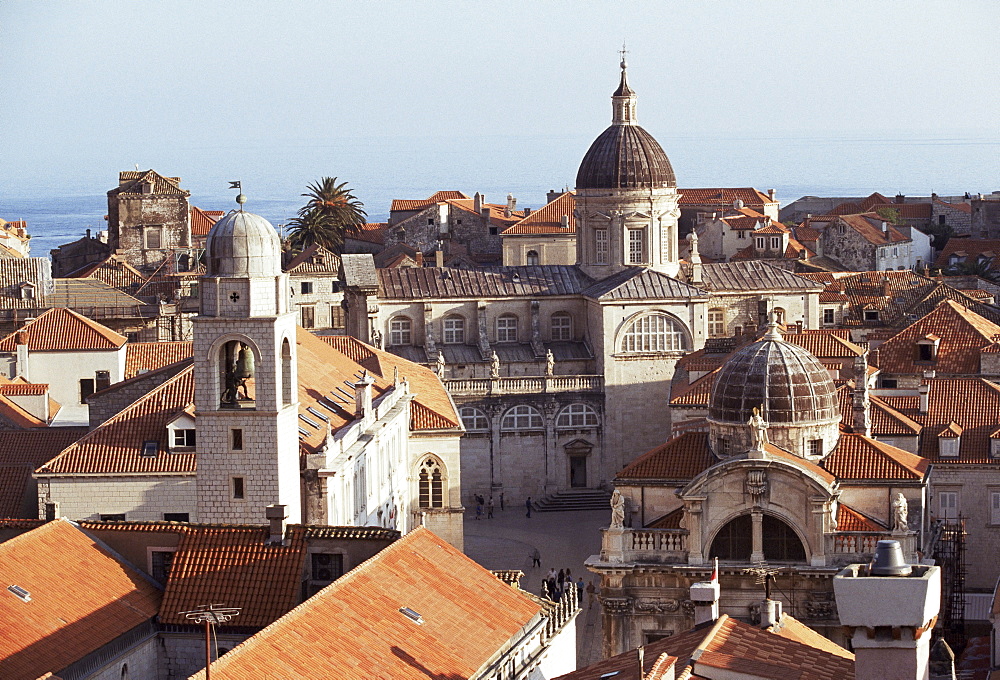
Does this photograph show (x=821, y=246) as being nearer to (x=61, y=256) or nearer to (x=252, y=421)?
(x=61, y=256)

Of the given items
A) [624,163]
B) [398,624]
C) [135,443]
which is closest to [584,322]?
A: [624,163]

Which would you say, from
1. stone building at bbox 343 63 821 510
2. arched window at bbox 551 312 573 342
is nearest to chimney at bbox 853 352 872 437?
stone building at bbox 343 63 821 510

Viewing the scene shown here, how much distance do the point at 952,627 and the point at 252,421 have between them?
18.2m

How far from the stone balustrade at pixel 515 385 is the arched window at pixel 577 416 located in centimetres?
70

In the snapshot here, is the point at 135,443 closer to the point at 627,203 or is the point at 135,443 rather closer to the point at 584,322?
the point at 584,322

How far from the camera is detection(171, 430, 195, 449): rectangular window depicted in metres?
49.1

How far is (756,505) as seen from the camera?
4909cm

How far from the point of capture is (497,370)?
82438mm

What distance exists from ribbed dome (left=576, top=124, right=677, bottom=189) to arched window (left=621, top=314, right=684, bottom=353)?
6.15 metres

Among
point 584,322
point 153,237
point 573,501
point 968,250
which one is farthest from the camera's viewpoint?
point 968,250

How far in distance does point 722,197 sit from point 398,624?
12053cm

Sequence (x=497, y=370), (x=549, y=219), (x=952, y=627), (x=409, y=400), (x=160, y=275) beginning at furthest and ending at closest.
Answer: (x=549, y=219) → (x=160, y=275) → (x=497, y=370) → (x=409, y=400) → (x=952, y=627)

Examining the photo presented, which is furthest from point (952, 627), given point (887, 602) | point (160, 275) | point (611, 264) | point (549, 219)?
point (549, 219)

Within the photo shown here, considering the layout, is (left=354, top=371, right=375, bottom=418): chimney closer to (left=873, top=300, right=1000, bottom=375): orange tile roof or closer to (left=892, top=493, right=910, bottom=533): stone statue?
(left=892, top=493, right=910, bottom=533): stone statue
